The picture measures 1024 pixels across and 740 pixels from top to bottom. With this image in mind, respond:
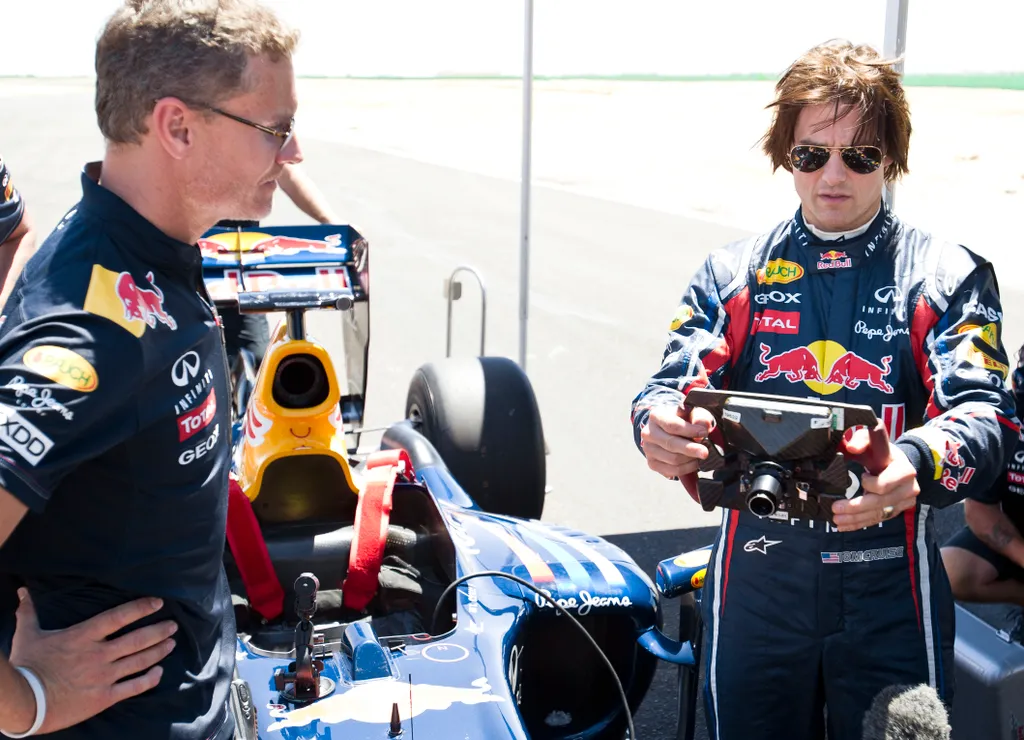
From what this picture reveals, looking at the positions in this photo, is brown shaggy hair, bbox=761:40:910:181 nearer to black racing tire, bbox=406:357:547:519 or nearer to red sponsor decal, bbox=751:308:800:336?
red sponsor decal, bbox=751:308:800:336

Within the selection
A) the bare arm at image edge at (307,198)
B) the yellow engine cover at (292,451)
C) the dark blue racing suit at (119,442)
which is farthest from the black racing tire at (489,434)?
the dark blue racing suit at (119,442)

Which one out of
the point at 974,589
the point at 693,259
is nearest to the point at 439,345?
the point at 693,259

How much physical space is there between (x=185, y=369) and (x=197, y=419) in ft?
0.23

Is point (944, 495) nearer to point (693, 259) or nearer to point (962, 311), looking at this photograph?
point (962, 311)

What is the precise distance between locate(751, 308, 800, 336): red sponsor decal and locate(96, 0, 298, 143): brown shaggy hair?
117cm

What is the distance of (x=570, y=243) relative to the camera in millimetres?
14664

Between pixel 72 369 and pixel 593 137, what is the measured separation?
32.2 m

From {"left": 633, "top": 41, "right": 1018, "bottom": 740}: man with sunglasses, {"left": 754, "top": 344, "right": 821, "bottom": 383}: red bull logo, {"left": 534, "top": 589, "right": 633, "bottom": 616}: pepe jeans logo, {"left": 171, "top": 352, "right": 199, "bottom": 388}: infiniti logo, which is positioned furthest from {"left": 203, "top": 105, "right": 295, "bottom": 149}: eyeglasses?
{"left": 534, "top": 589, "right": 633, "bottom": 616}: pepe jeans logo

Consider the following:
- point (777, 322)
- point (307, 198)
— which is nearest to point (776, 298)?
point (777, 322)

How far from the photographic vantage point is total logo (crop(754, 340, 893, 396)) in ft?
7.04

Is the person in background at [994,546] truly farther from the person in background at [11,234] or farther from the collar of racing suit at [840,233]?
the person in background at [11,234]

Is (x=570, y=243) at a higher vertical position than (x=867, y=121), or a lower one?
lower

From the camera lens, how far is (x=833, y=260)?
2.21 m

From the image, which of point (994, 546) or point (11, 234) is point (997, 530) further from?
point (11, 234)
